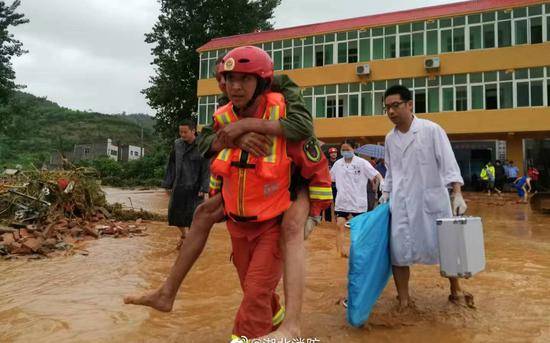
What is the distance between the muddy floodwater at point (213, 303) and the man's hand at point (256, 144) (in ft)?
4.60

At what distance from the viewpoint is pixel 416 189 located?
362 cm

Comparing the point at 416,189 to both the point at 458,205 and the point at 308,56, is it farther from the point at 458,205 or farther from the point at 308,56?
the point at 308,56

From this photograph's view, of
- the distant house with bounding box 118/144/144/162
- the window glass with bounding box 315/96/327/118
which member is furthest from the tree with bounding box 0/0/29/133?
the distant house with bounding box 118/144/144/162

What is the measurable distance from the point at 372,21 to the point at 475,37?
5.63m

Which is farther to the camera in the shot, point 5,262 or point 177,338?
point 5,262

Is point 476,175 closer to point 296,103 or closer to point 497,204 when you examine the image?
point 497,204

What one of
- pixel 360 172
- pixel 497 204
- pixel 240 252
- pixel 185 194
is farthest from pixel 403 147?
pixel 497 204

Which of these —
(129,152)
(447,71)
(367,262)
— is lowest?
(367,262)

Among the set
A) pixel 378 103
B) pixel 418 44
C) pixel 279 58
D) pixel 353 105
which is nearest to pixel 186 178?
pixel 378 103

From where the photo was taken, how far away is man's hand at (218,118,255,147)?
2305mm

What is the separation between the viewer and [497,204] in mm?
15953

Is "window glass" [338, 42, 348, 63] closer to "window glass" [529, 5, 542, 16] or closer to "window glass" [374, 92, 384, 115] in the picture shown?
"window glass" [374, 92, 384, 115]

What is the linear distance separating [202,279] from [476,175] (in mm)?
23020

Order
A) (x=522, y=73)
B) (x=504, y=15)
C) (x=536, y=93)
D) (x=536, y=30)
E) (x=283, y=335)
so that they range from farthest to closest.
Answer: (x=504, y=15)
(x=522, y=73)
(x=536, y=30)
(x=536, y=93)
(x=283, y=335)
